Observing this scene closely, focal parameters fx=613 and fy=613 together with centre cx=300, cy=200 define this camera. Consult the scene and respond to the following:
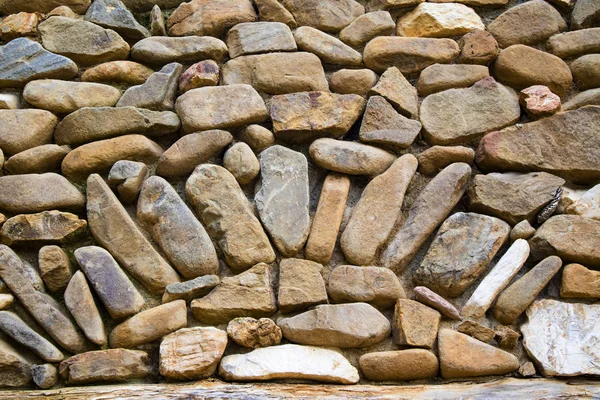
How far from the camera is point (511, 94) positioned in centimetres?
193

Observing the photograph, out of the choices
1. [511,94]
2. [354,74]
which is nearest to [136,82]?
[354,74]

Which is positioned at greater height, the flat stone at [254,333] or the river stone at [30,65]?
the river stone at [30,65]

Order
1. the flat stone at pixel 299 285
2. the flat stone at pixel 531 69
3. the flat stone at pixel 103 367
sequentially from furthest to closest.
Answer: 1. the flat stone at pixel 531 69
2. the flat stone at pixel 299 285
3. the flat stone at pixel 103 367

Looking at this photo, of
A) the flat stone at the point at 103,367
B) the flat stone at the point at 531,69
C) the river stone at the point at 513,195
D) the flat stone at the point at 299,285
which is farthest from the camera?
the flat stone at the point at 531,69

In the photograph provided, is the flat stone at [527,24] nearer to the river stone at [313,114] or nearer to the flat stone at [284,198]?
the river stone at [313,114]

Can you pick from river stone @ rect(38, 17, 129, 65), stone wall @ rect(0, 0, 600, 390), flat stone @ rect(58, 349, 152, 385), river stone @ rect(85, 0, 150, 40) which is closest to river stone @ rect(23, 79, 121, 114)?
stone wall @ rect(0, 0, 600, 390)

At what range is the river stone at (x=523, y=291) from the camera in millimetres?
1630

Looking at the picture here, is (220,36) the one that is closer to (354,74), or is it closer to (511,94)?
(354,74)

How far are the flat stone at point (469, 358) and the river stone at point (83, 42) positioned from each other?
4.32 feet

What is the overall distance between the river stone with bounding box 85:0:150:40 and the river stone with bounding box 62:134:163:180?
→ 426mm

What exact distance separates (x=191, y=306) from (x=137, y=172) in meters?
0.41

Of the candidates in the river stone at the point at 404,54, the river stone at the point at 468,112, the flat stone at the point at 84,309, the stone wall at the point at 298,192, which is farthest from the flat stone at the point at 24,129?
the river stone at the point at 468,112

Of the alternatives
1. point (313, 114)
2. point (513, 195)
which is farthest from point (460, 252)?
point (313, 114)

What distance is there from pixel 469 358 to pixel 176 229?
2.77 feet
